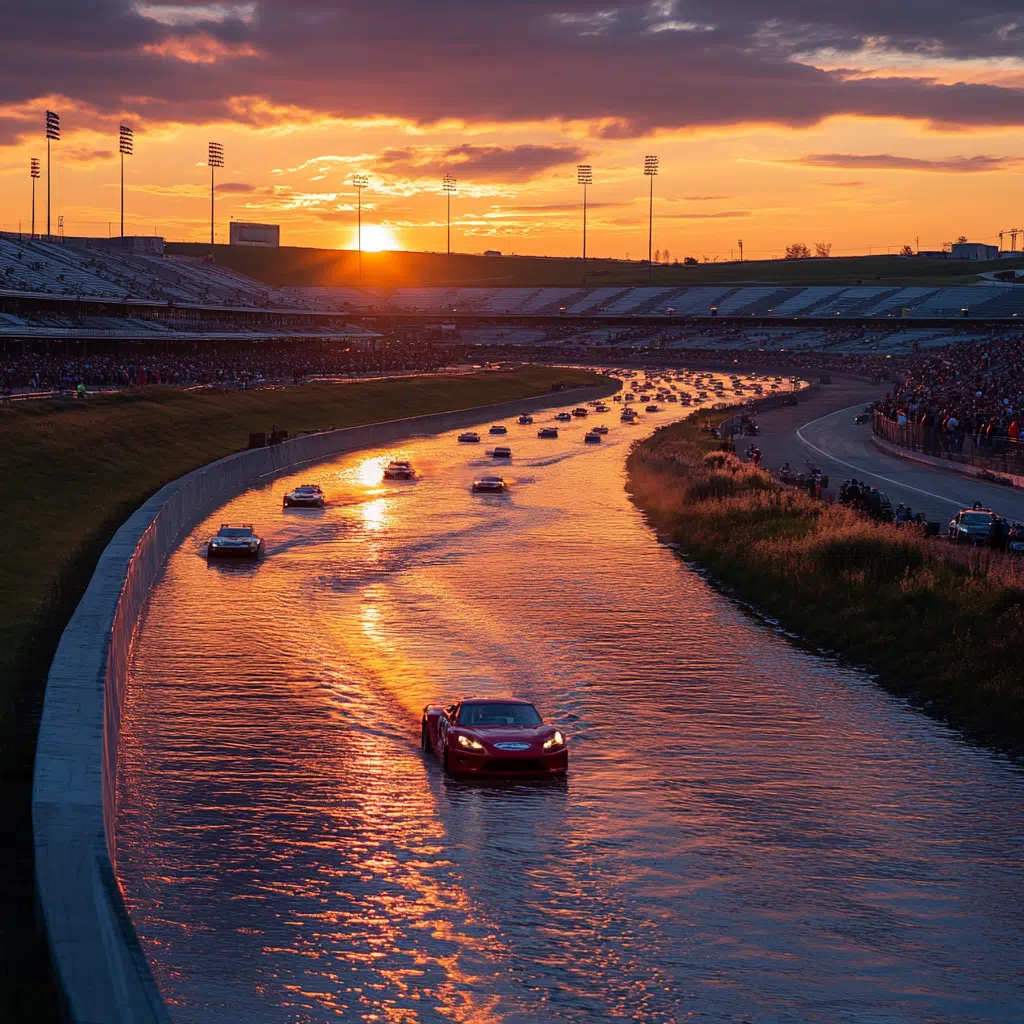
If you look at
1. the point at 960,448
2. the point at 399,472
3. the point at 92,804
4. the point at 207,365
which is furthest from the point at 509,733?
the point at 207,365

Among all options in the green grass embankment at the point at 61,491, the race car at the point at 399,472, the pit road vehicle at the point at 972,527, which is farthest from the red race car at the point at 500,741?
the race car at the point at 399,472

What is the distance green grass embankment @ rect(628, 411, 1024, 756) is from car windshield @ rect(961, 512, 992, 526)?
1.57 metres

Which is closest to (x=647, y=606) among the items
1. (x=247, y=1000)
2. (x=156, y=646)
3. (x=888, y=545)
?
(x=888, y=545)

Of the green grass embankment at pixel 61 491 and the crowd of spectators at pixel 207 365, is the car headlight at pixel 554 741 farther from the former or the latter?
the crowd of spectators at pixel 207 365

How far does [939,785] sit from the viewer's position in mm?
28141

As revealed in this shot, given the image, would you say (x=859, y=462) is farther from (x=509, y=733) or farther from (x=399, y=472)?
(x=509, y=733)

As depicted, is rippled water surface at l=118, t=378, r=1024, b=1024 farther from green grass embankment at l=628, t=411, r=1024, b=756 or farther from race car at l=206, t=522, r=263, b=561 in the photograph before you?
race car at l=206, t=522, r=263, b=561

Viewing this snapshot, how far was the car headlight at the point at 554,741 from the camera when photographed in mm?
27141

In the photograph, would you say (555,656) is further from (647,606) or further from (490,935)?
(490,935)

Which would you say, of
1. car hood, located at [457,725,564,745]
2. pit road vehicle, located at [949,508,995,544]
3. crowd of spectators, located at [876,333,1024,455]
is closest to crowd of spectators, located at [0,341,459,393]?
crowd of spectators, located at [876,333,1024,455]

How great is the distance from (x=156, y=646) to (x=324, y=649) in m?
4.26

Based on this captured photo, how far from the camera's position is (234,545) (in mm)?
53688

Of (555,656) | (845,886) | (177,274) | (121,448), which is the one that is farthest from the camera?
(177,274)

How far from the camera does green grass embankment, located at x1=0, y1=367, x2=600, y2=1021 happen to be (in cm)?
1980
